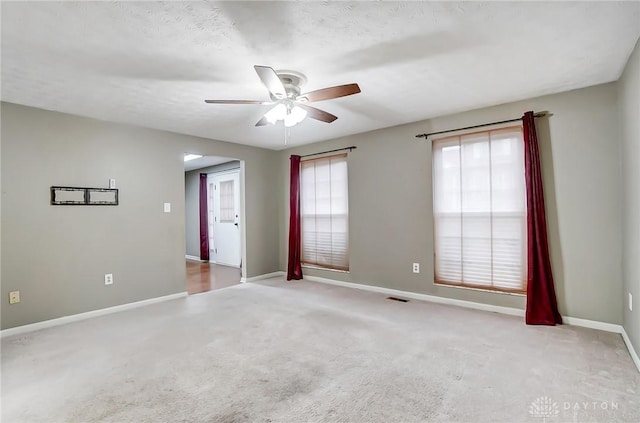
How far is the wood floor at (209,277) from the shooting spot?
5156 mm

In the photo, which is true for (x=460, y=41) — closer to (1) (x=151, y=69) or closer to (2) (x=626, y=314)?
(1) (x=151, y=69)

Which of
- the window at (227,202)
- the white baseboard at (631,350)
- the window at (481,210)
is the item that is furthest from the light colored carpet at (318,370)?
the window at (227,202)

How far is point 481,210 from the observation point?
3734 mm

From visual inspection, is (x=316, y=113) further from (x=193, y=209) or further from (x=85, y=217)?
(x=193, y=209)

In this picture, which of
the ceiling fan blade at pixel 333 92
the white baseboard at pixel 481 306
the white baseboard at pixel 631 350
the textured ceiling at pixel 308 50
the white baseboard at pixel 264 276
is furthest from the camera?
the white baseboard at pixel 264 276

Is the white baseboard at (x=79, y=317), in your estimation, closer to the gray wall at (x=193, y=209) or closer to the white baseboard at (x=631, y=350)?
the gray wall at (x=193, y=209)

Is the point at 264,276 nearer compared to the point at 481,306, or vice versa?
the point at 481,306

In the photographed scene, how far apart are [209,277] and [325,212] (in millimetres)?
2570

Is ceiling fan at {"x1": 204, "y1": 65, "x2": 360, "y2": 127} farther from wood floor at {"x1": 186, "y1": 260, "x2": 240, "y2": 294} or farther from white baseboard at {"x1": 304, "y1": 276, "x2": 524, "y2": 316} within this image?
wood floor at {"x1": 186, "y1": 260, "x2": 240, "y2": 294}

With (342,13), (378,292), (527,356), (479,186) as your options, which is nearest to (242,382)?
(527,356)

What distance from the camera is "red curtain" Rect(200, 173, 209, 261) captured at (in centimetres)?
774

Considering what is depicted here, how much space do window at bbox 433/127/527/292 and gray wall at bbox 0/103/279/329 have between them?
11.6ft

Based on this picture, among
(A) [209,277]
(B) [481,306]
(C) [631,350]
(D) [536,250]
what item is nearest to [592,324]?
(C) [631,350]

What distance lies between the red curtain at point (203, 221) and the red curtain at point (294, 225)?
3.17 meters
